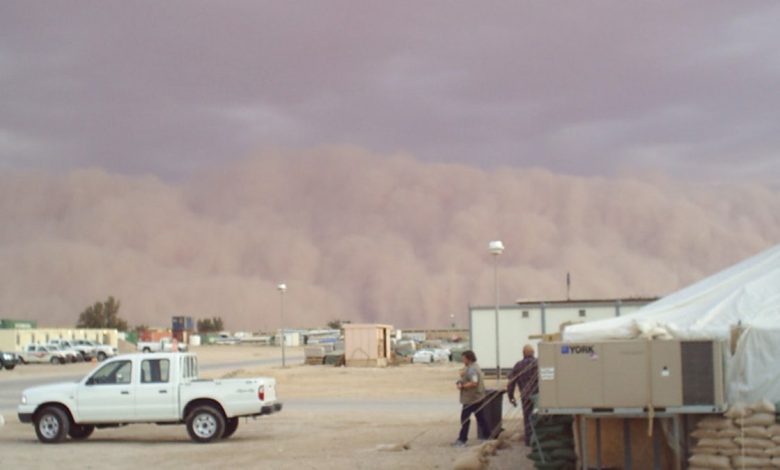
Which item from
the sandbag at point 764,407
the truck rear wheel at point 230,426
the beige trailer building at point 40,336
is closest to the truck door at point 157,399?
the truck rear wheel at point 230,426

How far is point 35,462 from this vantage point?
1788cm

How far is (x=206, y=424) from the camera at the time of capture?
2038cm

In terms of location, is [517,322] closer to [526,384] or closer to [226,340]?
[526,384]

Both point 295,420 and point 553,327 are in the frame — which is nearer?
point 295,420

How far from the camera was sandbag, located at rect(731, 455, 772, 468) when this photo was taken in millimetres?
12289

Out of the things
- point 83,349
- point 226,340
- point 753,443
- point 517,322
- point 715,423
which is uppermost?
point 517,322

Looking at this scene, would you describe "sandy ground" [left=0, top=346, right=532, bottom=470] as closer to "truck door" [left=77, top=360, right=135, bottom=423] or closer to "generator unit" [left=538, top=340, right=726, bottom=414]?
"truck door" [left=77, top=360, right=135, bottom=423]

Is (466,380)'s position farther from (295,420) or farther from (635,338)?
(295,420)

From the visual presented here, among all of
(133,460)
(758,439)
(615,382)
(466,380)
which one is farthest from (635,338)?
(133,460)

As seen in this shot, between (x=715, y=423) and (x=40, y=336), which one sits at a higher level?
(x=715, y=423)

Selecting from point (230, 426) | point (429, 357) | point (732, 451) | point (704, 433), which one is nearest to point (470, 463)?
point (704, 433)

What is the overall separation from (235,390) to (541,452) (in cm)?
785

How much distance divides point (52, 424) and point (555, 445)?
11101 millimetres

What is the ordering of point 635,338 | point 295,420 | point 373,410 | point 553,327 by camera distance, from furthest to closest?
point 553,327
point 373,410
point 295,420
point 635,338
